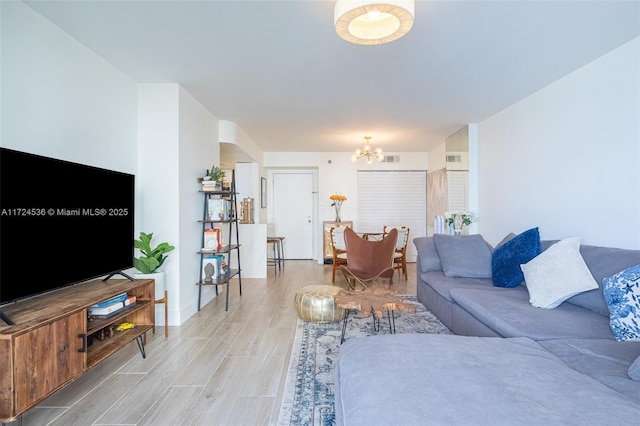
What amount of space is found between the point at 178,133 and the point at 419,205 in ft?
17.4

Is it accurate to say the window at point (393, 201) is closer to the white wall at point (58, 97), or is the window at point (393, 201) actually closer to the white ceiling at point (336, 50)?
the white ceiling at point (336, 50)

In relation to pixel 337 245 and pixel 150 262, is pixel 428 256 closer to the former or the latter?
pixel 337 245

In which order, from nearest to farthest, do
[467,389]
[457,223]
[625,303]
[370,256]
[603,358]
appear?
[467,389]
[603,358]
[625,303]
[370,256]
[457,223]

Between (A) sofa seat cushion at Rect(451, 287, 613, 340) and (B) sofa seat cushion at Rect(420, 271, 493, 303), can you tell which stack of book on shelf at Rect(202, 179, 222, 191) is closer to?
(B) sofa seat cushion at Rect(420, 271, 493, 303)

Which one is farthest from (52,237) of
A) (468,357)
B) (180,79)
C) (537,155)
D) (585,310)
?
(537,155)

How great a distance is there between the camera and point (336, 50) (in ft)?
8.14

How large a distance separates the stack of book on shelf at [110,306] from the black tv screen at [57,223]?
0.21 metres

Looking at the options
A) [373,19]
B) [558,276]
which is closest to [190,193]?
[373,19]

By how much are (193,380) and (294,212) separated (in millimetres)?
5307

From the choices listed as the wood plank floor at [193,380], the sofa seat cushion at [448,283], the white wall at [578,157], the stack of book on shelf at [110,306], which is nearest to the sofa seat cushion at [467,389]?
the wood plank floor at [193,380]

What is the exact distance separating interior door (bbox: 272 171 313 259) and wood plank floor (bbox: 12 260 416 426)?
3.82 meters

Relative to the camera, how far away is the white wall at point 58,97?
1899mm

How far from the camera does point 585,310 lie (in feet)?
6.86

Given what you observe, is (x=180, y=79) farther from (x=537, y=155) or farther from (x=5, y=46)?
(x=537, y=155)
